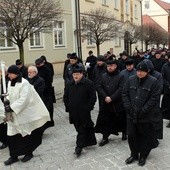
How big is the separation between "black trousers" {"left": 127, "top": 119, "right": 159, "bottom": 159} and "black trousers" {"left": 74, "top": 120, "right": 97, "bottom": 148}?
0.97 meters

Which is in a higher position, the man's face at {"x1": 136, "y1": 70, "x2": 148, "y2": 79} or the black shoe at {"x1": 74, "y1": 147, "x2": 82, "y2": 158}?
the man's face at {"x1": 136, "y1": 70, "x2": 148, "y2": 79}

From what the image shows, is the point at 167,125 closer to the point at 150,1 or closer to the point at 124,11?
the point at 124,11

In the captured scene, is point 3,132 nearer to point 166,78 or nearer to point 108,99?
point 108,99

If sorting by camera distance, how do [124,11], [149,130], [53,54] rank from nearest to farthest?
[149,130], [53,54], [124,11]

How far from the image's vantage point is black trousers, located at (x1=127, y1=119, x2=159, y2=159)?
225 inches

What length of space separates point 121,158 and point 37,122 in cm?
160

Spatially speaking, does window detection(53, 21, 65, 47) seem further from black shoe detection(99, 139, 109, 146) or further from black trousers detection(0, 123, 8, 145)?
black shoe detection(99, 139, 109, 146)

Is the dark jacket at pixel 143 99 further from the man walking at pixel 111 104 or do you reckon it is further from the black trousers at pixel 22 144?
the black trousers at pixel 22 144

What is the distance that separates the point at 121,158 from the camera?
6.16 m

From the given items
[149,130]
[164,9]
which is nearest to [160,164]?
[149,130]

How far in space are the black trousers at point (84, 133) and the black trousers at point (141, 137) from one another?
0.97 meters

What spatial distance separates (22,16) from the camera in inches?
510

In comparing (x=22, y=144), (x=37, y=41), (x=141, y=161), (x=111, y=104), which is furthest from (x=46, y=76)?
(x=37, y=41)

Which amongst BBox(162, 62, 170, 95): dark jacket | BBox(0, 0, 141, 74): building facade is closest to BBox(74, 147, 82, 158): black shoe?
BBox(162, 62, 170, 95): dark jacket
